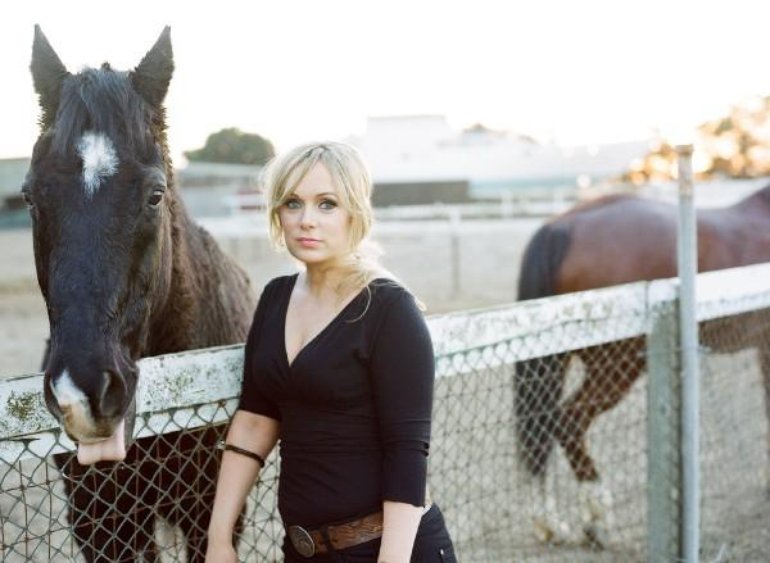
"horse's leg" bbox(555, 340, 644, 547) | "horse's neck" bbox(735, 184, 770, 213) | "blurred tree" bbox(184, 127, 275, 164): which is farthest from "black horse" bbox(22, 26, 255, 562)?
"blurred tree" bbox(184, 127, 275, 164)

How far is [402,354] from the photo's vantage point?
1.96 m

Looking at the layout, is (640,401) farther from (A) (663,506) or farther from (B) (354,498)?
(B) (354,498)

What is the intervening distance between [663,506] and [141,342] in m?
2.33

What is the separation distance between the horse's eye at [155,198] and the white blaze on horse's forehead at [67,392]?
0.58 m

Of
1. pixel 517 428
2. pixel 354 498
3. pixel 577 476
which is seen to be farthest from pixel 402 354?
pixel 577 476

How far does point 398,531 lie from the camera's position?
1912 millimetres

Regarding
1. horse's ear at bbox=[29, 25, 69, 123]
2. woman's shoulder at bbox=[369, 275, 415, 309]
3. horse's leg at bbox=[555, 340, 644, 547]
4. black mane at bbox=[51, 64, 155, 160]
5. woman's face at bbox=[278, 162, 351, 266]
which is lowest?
horse's leg at bbox=[555, 340, 644, 547]

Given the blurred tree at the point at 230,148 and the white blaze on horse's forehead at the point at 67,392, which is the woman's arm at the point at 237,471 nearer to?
→ the white blaze on horse's forehead at the point at 67,392

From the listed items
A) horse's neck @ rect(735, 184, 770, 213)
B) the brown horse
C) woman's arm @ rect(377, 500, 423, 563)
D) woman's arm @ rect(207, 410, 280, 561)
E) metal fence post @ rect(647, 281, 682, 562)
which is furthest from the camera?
horse's neck @ rect(735, 184, 770, 213)

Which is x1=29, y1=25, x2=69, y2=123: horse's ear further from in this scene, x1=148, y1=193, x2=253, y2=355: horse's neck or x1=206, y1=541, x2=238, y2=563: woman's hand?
x1=206, y1=541, x2=238, y2=563: woman's hand

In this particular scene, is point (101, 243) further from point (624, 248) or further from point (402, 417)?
point (624, 248)

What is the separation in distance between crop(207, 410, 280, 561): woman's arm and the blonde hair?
1.47 feet

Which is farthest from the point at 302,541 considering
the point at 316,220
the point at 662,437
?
the point at 662,437

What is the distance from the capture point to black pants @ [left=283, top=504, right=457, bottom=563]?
1989 millimetres
